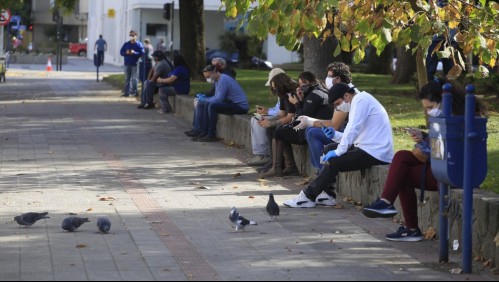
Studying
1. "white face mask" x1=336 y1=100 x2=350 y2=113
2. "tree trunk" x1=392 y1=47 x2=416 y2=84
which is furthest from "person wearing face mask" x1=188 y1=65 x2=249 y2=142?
"tree trunk" x1=392 y1=47 x2=416 y2=84

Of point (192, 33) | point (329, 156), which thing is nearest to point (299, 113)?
point (329, 156)

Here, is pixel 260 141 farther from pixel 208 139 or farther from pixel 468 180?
pixel 468 180

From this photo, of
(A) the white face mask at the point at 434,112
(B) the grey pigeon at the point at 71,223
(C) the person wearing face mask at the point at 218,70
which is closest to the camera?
(A) the white face mask at the point at 434,112

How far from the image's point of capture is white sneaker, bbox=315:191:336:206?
12.1m

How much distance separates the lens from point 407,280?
323 inches

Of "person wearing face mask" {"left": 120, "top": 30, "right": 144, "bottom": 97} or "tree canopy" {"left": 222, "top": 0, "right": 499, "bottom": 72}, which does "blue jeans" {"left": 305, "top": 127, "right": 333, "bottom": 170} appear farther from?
"person wearing face mask" {"left": 120, "top": 30, "right": 144, "bottom": 97}

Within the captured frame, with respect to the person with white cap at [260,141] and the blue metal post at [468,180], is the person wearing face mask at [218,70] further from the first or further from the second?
the blue metal post at [468,180]

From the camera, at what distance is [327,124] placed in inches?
508

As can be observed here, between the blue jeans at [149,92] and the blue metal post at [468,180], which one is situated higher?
the blue metal post at [468,180]

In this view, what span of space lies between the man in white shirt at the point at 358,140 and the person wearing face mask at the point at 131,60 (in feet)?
60.5

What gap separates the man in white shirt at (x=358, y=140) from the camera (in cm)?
1145

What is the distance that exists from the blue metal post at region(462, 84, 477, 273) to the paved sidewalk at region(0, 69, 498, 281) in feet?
0.63

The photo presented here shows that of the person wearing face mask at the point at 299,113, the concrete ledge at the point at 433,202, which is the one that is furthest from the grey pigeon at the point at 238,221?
the person wearing face mask at the point at 299,113

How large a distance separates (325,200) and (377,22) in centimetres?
205
